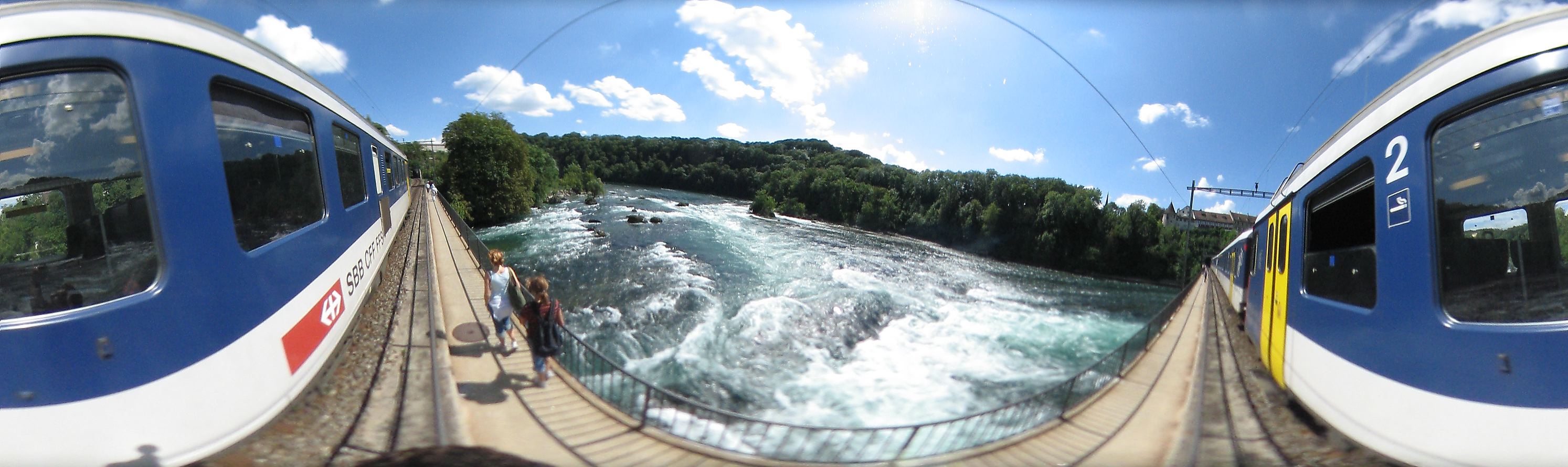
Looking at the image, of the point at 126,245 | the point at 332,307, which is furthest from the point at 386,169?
the point at 126,245

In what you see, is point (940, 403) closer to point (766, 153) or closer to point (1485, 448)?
point (1485, 448)

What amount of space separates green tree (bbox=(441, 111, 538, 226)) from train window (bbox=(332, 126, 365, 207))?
26.8 metres

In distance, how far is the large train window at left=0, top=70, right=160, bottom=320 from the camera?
1.91 m

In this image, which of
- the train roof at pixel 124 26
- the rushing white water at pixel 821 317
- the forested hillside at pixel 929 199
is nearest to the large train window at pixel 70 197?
the train roof at pixel 124 26

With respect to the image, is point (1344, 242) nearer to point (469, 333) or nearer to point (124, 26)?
point (124, 26)

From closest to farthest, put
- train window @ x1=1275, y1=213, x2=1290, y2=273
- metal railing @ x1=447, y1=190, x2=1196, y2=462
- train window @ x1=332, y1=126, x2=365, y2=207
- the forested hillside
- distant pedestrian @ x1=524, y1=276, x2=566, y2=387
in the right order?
distant pedestrian @ x1=524, y1=276, x2=566, y2=387 → metal railing @ x1=447, y1=190, x2=1196, y2=462 → train window @ x1=1275, y1=213, x2=1290, y2=273 → train window @ x1=332, y1=126, x2=365, y2=207 → the forested hillside

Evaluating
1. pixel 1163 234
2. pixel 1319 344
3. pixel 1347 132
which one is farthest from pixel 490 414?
pixel 1163 234

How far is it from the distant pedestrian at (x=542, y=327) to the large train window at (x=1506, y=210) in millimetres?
4952

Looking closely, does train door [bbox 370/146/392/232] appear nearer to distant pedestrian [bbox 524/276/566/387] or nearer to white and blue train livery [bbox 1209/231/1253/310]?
distant pedestrian [bbox 524/276/566/387]

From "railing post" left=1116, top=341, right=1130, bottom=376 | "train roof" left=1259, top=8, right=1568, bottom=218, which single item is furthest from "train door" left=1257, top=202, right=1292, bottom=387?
"train roof" left=1259, top=8, right=1568, bottom=218

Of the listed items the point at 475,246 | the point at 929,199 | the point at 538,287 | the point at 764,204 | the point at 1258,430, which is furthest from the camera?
the point at 764,204

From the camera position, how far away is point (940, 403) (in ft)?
25.4

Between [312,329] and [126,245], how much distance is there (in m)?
1.26

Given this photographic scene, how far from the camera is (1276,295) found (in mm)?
4492
